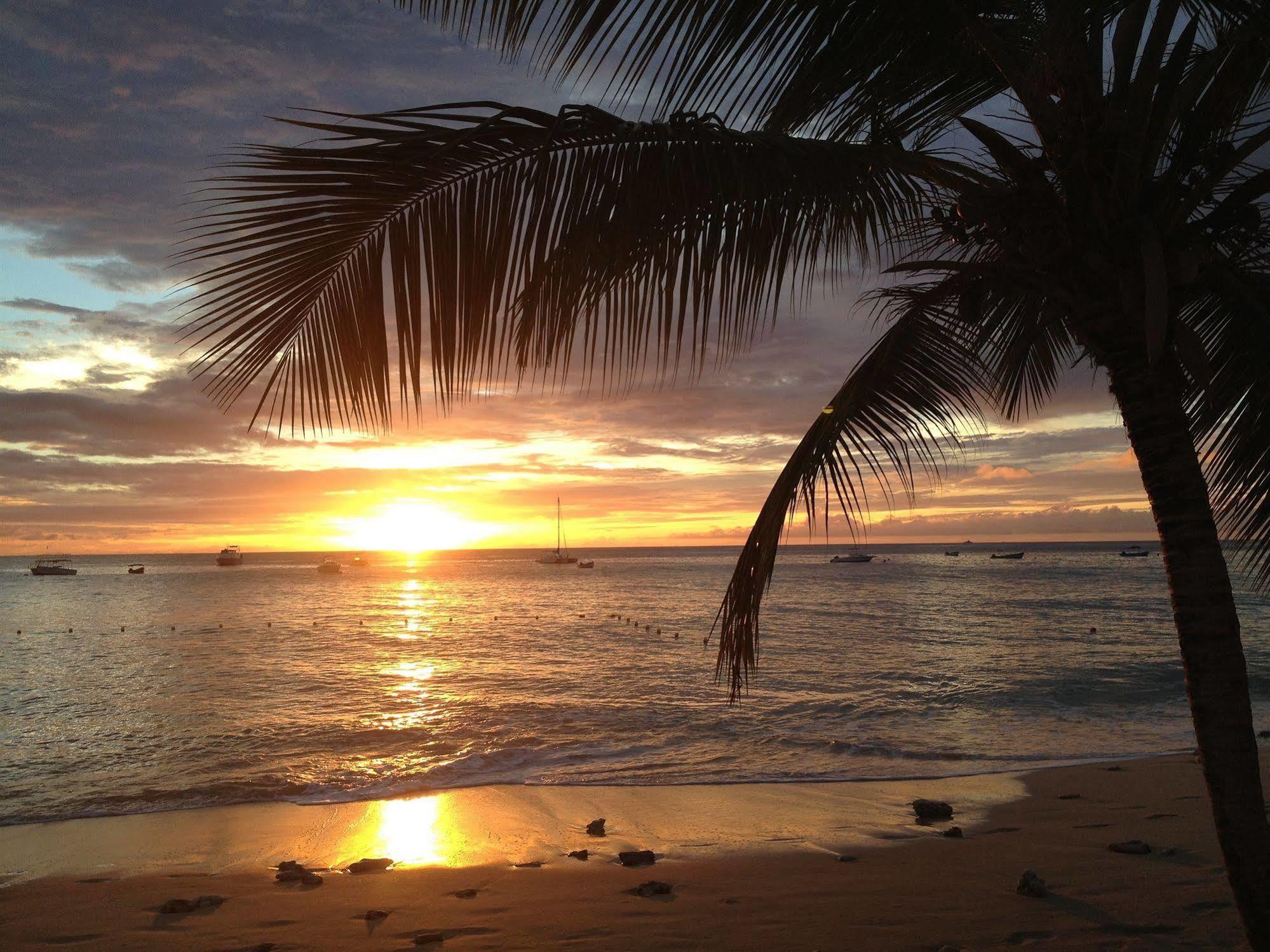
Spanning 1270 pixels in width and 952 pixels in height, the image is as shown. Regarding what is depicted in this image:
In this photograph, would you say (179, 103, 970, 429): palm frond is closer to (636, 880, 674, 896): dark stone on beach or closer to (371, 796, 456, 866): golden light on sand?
(636, 880, 674, 896): dark stone on beach

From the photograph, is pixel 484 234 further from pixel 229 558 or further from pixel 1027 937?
pixel 229 558

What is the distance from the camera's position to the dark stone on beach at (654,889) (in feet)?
20.9

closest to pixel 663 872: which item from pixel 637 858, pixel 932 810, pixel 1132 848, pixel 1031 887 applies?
pixel 637 858

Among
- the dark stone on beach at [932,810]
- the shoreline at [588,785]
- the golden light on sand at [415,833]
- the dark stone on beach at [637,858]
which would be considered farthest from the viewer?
the shoreline at [588,785]

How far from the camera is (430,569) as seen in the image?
415 feet

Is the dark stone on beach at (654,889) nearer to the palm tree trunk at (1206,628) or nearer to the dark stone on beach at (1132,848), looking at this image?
the dark stone on beach at (1132,848)

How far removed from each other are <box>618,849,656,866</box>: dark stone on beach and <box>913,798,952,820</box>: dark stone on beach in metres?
3.08

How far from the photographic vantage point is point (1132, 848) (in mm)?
7141

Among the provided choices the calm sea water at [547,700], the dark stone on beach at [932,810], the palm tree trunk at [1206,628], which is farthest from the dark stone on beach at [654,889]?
the calm sea water at [547,700]

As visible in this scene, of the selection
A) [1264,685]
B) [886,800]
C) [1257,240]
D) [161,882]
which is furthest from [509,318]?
[1264,685]

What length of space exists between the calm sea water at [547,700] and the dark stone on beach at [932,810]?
229cm

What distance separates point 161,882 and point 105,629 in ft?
116

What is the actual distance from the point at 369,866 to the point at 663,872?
260cm

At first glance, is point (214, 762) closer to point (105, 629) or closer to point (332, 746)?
point (332, 746)
